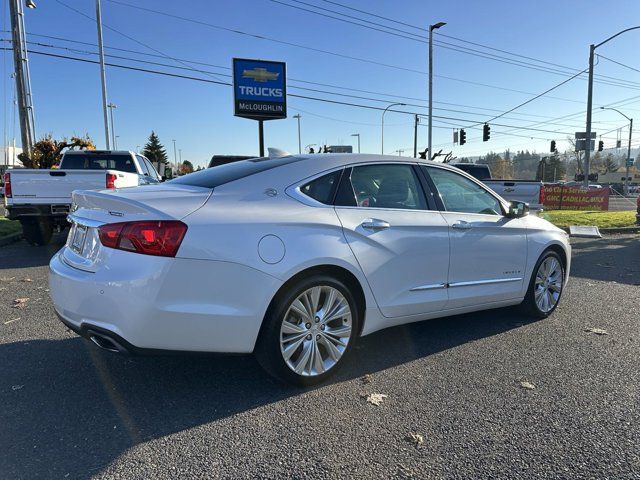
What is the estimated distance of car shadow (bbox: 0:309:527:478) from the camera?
8.46ft

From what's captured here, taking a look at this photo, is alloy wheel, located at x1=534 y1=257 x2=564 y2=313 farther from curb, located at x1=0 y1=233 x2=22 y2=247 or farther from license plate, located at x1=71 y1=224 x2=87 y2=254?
curb, located at x1=0 y1=233 x2=22 y2=247

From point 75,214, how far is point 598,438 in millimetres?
3597

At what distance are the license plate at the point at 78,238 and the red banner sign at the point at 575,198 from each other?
73.0ft

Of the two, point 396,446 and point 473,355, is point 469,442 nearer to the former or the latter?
point 396,446

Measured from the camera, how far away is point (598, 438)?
2775 mm

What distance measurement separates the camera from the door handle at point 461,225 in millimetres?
4117

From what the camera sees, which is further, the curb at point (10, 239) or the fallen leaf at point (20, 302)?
the curb at point (10, 239)

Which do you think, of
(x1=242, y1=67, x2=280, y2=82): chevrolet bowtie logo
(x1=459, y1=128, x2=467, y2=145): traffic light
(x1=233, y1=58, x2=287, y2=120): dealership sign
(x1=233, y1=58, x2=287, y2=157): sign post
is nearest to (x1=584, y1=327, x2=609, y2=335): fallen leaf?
(x1=233, y1=58, x2=287, y2=157): sign post

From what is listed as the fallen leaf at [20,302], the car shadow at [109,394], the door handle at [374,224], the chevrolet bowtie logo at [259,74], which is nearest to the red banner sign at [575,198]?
the chevrolet bowtie logo at [259,74]

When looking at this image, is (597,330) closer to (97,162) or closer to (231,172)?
(231,172)

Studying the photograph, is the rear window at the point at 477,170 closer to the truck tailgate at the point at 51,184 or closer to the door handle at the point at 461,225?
the truck tailgate at the point at 51,184

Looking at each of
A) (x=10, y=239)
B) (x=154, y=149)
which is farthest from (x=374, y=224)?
(x=154, y=149)

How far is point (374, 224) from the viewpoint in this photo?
11.8 ft

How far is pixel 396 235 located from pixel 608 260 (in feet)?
23.1
